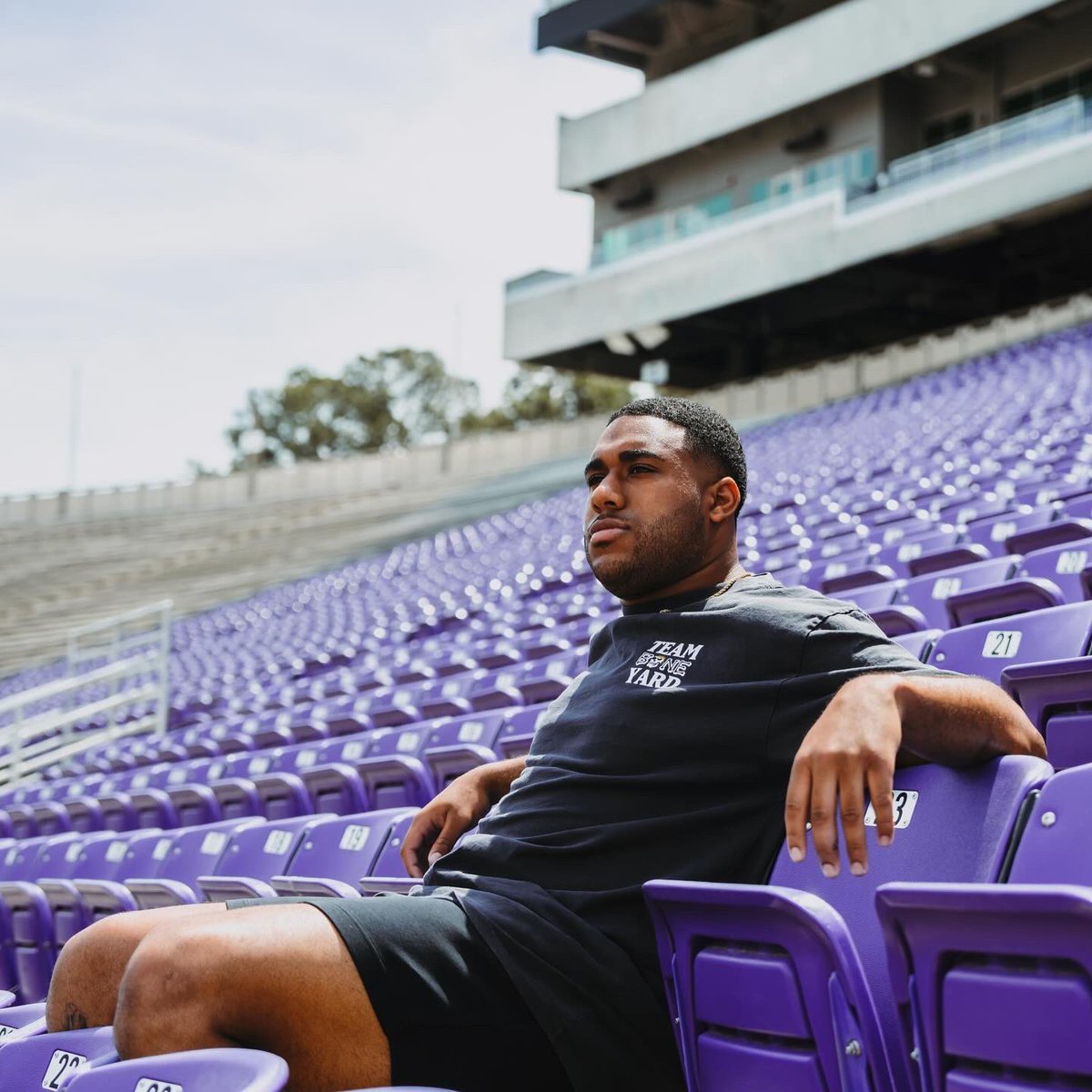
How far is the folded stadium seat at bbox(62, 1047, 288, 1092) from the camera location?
58.9 inches

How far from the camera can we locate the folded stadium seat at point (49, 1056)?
1.92 meters

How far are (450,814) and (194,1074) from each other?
894 mm

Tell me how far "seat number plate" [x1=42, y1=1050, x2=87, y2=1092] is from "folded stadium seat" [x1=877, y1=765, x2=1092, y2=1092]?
112cm

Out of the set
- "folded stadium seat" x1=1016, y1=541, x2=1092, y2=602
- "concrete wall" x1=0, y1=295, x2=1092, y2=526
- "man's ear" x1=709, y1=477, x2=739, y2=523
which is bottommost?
"folded stadium seat" x1=1016, y1=541, x2=1092, y2=602

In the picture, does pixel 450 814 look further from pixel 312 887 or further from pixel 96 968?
pixel 96 968

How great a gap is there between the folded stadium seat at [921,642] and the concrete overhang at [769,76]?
20.3m

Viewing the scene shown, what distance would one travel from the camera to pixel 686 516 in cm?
221

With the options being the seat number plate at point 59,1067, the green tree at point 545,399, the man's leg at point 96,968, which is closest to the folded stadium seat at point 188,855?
the man's leg at point 96,968

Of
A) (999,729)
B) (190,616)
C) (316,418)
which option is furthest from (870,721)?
(316,418)

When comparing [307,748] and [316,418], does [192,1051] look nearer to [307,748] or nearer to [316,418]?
[307,748]

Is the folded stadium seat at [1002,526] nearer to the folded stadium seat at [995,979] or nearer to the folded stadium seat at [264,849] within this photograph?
the folded stadium seat at [264,849]

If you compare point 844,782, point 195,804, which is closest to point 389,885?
point 844,782

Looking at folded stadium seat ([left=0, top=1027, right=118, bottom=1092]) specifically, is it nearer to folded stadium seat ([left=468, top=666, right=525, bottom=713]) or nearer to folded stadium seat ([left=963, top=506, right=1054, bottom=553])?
folded stadium seat ([left=468, top=666, right=525, bottom=713])

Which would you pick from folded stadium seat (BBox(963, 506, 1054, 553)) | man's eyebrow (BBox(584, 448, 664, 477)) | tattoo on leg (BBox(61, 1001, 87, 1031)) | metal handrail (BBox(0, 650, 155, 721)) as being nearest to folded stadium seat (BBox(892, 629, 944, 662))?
man's eyebrow (BBox(584, 448, 664, 477))
